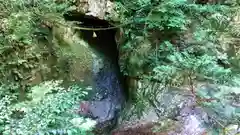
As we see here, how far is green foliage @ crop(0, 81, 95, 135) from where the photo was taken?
2.04 metres

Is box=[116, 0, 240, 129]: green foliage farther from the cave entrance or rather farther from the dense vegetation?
the cave entrance

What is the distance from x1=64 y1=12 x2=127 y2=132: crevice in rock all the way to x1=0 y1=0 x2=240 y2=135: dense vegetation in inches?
22.1

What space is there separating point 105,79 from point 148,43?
1.29 metres

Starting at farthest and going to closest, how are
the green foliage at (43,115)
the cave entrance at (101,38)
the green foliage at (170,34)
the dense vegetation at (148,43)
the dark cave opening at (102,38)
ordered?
the cave entrance at (101,38), the dark cave opening at (102,38), the green foliage at (170,34), the dense vegetation at (148,43), the green foliage at (43,115)

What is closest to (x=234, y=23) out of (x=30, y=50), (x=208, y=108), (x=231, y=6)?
(x=231, y=6)

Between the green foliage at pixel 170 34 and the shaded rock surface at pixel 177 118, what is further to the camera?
the green foliage at pixel 170 34

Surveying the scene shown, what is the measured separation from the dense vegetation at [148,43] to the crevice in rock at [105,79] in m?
0.56

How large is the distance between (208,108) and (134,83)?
128cm

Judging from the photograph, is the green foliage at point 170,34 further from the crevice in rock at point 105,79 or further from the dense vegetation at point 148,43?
the crevice in rock at point 105,79

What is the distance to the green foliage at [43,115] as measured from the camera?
2.04m

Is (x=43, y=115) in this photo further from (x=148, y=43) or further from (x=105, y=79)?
(x=105, y=79)

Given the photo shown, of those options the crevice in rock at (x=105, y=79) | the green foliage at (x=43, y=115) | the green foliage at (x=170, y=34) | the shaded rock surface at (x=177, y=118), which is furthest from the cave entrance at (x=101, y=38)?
the green foliage at (x=43, y=115)

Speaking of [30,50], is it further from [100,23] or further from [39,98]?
[39,98]

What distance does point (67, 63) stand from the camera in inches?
177
